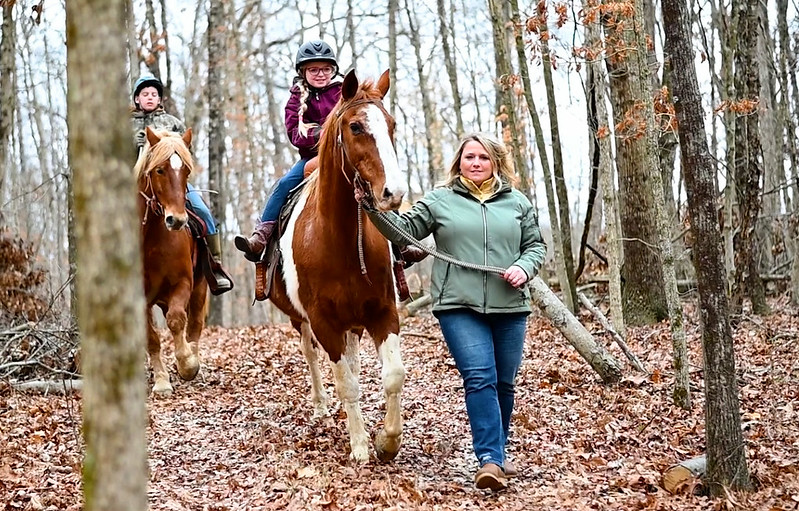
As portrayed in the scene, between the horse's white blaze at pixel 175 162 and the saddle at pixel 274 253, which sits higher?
the horse's white blaze at pixel 175 162

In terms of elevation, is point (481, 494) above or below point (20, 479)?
below

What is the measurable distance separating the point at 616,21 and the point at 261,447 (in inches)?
234

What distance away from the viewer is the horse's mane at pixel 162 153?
819 centimetres

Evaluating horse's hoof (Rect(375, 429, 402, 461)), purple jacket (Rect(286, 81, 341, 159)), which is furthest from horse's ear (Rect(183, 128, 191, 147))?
horse's hoof (Rect(375, 429, 402, 461))

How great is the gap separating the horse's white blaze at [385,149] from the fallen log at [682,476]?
2363 mm

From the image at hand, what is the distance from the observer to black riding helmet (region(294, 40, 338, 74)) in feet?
24.0

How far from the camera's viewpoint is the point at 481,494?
5273mm

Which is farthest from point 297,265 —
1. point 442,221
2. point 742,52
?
point 742,52

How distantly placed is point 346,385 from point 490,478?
1.52m

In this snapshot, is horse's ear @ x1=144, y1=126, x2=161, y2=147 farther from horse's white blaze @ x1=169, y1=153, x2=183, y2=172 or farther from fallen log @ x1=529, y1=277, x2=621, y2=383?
fallen log @ x1=529, y1=277, x2=621, y2=383

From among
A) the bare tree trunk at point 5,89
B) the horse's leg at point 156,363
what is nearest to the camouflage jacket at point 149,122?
the horse's leg at point 156,363

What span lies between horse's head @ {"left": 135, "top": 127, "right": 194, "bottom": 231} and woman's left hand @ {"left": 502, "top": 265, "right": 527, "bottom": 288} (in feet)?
13.0

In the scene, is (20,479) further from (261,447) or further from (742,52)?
(742,52)

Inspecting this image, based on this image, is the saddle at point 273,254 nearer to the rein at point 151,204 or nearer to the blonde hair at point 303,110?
the blonde hair at point 303,110
